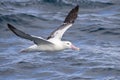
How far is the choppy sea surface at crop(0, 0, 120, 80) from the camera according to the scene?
62.3 feet

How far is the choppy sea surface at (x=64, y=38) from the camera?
19.0 metres

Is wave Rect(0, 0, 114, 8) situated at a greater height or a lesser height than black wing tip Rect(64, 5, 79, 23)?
greater

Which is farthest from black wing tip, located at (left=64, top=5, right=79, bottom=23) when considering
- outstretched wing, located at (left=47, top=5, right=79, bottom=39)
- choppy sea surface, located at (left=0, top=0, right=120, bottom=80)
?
choppy sea surface, located at (left=0, top=0, right=120, bottom=80)

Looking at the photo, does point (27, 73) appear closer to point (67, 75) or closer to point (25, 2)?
point (67, 75)

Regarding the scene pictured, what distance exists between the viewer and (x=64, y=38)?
2225 centimetres

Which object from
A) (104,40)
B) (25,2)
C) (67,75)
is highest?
(25,2)

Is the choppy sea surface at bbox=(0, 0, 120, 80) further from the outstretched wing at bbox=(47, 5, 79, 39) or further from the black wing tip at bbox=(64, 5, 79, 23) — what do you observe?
the black wing tip at bbox=(64, 5, 79, 23)

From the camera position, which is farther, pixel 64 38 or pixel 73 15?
pixel 64 38

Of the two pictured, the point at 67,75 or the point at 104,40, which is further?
the point at 104,40

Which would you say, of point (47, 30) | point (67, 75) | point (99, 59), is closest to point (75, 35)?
point (47, 30)

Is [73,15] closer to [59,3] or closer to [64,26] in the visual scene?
[64,26]

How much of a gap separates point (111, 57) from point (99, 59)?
→ 42cm

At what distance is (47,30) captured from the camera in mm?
22938

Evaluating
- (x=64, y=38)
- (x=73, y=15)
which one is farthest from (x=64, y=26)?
(x=64, y=38)
